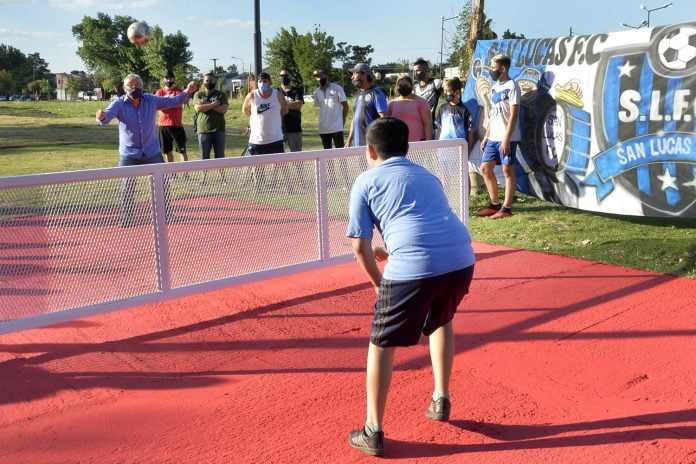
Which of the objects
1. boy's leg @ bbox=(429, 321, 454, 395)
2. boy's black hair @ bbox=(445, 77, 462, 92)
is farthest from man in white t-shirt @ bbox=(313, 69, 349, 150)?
boy's leg @ bbox=(429, 321, 454, 395)

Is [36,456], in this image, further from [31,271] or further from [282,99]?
[282,99]

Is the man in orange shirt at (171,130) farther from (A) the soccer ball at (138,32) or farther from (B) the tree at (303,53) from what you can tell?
(B) the tree at (303,53)

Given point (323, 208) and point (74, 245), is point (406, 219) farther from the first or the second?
point (323, 208)

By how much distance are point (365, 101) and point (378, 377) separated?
6.14 metres

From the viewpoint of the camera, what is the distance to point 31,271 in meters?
4.79

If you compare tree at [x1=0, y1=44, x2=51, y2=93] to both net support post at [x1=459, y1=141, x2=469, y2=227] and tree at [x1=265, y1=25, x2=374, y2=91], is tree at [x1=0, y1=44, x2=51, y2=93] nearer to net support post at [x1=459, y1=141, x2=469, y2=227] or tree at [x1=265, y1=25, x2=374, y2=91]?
tree at [x1=265, y1=25, x2=374, y2=91]

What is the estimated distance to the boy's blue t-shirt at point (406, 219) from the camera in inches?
130


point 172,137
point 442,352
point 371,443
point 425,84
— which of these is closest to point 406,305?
point 442,352

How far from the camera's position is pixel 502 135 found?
926 centimetres

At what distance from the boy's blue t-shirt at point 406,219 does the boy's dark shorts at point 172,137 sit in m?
9.19

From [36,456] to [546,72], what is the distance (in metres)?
8.01

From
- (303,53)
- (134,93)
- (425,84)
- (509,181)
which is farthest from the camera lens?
(303,53)

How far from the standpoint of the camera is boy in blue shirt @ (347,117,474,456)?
3.30 metres

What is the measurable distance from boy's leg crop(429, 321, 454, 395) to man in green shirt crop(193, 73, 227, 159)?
8094 mm
